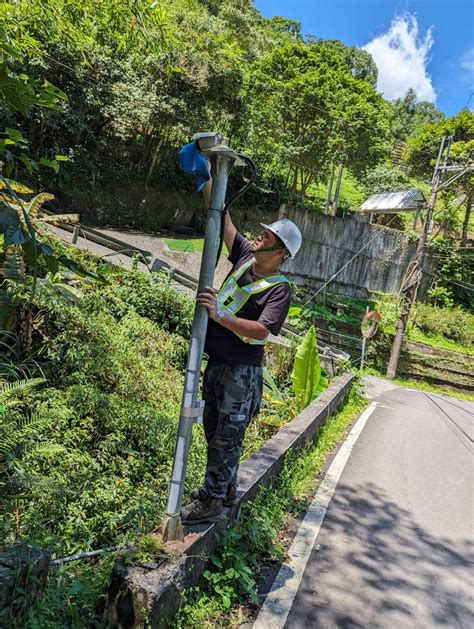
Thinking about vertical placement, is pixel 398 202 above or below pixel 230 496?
above

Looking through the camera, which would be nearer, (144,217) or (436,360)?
(436,360)

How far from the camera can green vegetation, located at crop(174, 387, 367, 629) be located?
291 cm

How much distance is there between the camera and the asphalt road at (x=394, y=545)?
345 centimetres

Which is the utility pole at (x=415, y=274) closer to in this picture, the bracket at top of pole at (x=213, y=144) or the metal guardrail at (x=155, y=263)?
the metal guardrail at (x=155, y=263)

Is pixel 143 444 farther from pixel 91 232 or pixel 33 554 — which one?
pixel 91 232

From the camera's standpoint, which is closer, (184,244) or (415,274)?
(415,274)

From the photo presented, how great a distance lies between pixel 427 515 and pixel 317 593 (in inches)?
89.6

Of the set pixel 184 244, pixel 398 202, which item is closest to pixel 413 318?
pixel 398 202

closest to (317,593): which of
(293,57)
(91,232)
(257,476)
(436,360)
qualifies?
(257,476)

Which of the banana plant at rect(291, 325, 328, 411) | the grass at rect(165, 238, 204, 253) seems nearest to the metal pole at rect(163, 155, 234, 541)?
the banana plant at rect(291, 325, 328, 411)

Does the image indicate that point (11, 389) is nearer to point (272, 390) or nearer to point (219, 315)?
point (219, 315)

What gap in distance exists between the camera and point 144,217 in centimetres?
2664

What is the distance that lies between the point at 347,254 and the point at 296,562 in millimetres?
21174

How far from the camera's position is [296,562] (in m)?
3.85
